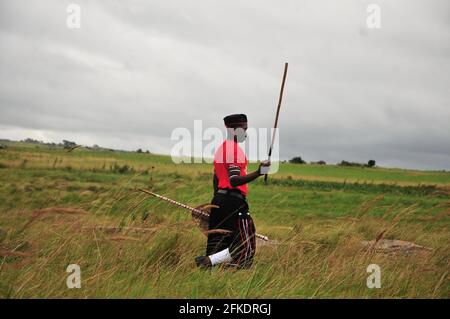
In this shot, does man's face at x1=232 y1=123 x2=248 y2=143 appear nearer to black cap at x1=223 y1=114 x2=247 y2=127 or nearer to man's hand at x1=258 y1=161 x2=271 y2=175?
black cap at x1=223 y1=114 x2=247 y2=127

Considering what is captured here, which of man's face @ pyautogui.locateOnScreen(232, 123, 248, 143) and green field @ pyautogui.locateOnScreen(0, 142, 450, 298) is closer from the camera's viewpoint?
green field @ pyautogui.locateOnScreen(0, 142, 450, 298)

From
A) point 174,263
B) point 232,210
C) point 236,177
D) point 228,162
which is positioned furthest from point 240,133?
point 174,263

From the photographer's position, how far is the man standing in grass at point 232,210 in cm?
584

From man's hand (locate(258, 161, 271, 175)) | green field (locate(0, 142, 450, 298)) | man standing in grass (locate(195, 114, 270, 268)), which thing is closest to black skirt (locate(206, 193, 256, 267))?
man standing in grass (locate(195, 114, 270, 268))

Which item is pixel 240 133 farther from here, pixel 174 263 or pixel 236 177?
pixel 174 263

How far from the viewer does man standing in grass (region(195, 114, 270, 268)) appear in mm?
5840

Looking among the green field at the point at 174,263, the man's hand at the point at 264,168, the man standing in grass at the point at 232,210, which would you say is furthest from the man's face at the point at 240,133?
the green field at the point at 174,263

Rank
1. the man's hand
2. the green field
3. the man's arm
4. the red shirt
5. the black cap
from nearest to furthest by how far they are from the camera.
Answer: the green field, the man's hand, the man's arm, the red shirt, the black cap

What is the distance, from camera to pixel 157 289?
15.0 feet

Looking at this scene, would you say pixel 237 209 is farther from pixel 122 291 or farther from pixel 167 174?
pixel 167 174

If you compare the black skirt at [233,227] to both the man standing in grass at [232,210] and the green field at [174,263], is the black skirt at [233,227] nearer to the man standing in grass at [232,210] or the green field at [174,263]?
the man standing in grass at [232,210]

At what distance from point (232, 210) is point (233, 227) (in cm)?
20
